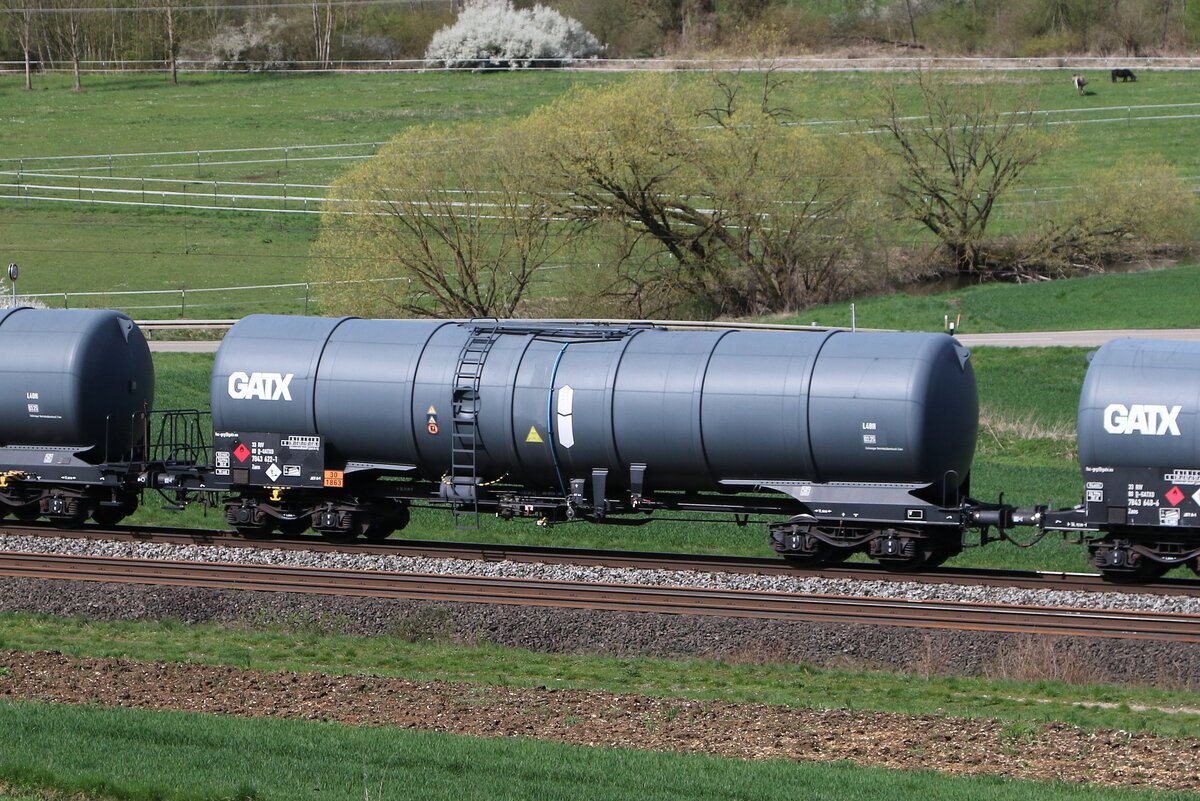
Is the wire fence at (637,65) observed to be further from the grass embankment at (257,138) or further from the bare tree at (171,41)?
the bare tree at (171,41)

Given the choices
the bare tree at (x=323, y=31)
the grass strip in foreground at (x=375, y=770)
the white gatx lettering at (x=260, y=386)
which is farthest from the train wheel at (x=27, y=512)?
the bare tree at (x=323, y=31)

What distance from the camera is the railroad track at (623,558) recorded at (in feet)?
66.6

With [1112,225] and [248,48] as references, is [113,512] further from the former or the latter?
[248,48]

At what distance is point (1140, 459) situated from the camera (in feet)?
64.8

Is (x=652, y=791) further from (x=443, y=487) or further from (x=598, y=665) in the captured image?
(x=443, y=487)

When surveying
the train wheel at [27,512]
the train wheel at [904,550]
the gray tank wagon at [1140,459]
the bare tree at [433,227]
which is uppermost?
the bare tree at [433,227]

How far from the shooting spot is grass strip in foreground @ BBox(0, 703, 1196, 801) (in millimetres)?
10492

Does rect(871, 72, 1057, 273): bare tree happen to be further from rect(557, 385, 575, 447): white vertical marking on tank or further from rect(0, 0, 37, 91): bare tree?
rect(0, 0, 37, 91): bare tree

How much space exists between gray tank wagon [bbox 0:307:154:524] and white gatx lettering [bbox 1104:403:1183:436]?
16.5 m

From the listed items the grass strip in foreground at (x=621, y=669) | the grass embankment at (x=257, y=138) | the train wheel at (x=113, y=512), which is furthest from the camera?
the grass embankment at (x=257, y=138)

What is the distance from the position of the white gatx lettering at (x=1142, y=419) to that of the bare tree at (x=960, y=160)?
4199cm

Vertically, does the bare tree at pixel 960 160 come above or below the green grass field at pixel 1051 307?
above

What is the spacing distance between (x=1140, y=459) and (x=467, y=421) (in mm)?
10080

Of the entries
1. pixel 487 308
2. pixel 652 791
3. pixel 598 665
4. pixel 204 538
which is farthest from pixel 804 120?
pixel 652 791
